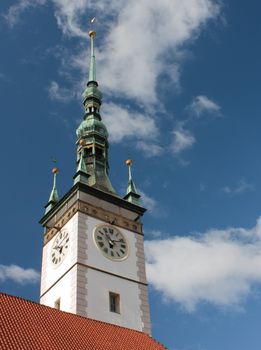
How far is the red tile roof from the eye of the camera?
20625 millimetres

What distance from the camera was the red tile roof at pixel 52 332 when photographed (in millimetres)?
20625

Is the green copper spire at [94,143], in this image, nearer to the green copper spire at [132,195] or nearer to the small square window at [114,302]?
the green copper spire at [132,195]

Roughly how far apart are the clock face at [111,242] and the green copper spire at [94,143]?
10.4 ft

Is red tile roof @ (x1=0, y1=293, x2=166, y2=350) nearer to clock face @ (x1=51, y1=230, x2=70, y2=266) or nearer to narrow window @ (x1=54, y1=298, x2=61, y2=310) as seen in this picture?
narrow window @ (x1=54, y1=298, x2=61, y2=310)

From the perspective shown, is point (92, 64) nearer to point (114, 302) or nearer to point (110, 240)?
point (110, 240)

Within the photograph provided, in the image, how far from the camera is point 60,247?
32688mm

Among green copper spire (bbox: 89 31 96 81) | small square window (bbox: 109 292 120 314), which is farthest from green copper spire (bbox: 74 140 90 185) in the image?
green copper spire (bbox: 89 31 96 81)

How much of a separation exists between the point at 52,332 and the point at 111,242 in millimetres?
11123

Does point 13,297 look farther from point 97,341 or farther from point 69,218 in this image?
point 69,218

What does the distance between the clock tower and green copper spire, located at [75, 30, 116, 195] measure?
0.11 m

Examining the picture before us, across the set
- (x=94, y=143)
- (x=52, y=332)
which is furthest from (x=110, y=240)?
(x=52, y=332)

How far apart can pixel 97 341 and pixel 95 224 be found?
10.4 meters

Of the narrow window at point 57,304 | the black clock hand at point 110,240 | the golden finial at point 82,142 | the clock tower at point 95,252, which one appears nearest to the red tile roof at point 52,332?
the clock tower at point 95,252

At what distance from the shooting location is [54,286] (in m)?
31.6
